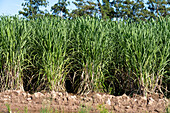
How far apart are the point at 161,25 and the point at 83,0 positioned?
26.3 m

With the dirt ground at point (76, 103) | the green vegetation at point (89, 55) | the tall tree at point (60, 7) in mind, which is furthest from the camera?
the tall tree at point (60, 7)

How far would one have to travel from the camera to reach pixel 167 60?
420 centimetres

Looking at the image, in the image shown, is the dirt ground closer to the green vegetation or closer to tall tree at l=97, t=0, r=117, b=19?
the green vegetation

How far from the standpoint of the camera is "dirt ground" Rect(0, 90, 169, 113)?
344 cm

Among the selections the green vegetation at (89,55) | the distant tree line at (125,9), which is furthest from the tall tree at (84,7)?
the green vegetation at (89,55)

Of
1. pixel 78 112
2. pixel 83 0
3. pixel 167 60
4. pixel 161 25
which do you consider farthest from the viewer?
pixel 83 0

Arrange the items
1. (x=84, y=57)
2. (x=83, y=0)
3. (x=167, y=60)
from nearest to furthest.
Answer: (x=167, y=60) < (x=84, y=57) < (x=83, y=0)

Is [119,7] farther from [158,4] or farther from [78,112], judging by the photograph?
[78,112]

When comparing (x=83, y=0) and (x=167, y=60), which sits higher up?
(x=83, y=0)

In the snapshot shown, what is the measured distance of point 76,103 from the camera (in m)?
3.64

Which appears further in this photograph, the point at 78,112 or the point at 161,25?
the point at 161,25

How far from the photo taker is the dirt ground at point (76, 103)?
11.3 ft

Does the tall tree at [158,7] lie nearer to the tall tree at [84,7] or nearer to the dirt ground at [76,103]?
the tall tree at [84,7]

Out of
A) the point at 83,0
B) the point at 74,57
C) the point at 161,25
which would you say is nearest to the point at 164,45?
the point at 161,25
